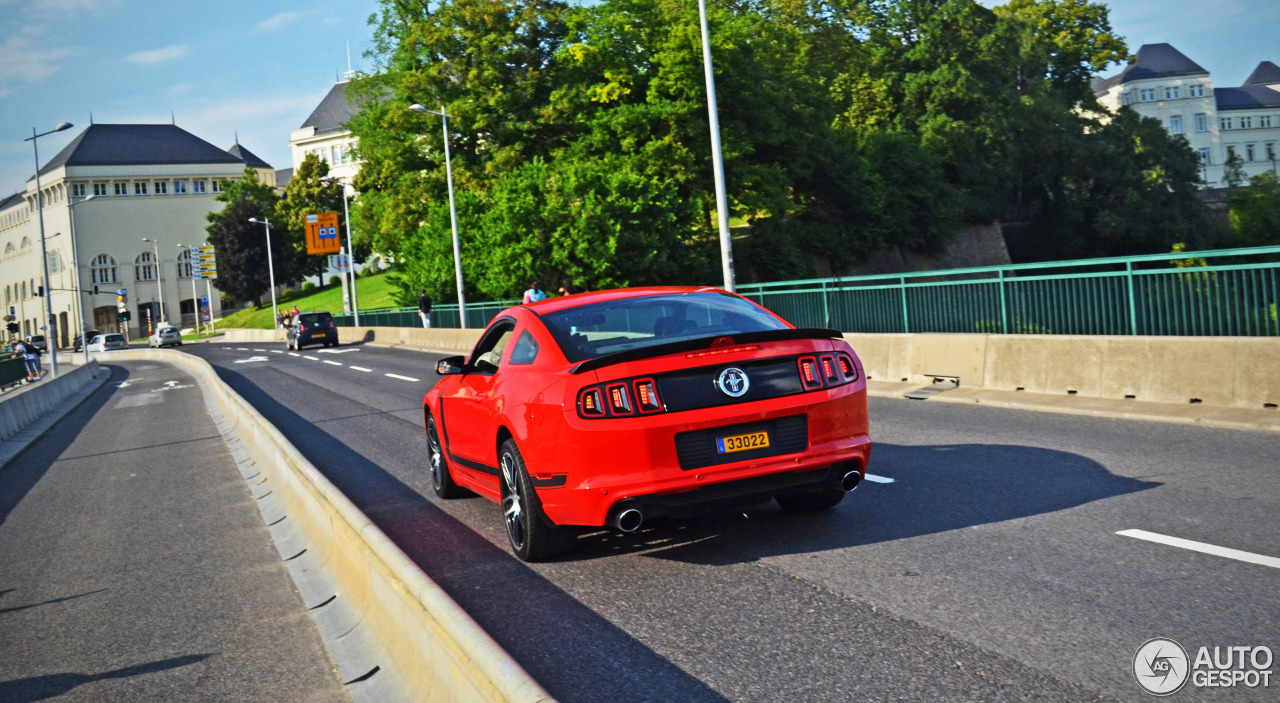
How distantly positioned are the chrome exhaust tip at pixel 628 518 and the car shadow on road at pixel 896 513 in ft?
2.16

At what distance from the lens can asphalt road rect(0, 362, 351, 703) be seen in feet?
16.7

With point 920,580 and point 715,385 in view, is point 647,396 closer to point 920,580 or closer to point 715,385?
point 715,385

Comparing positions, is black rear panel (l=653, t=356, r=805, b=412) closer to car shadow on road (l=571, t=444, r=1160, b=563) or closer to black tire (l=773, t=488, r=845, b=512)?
car shadow on road (l=571, t=444, r=1160, b=563)

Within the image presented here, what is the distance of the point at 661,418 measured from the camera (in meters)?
5.73

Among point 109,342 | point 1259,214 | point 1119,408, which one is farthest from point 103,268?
point 1119,408

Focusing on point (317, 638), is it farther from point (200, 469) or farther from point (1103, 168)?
point (1103, 168)

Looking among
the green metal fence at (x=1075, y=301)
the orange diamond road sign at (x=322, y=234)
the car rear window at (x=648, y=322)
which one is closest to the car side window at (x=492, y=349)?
the car rear window at (x=648, y=322)

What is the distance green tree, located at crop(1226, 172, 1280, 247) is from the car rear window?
65.9m

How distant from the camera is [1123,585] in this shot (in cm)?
503

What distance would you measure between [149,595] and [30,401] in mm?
20072

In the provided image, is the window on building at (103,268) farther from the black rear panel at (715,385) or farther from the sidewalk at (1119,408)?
the black rear panel at (715,385)

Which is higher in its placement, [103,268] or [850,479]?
[103,268]

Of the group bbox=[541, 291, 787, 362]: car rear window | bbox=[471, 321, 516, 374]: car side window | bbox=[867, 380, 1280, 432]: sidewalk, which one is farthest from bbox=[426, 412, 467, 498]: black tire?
bbox=[867, 380, 1280, 432]: sidewalk

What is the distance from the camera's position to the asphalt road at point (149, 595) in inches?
200
